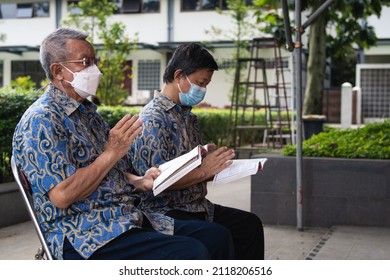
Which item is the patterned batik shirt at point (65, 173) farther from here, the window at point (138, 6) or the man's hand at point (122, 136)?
the window at point (138, 6)

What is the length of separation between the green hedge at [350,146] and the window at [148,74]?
73.2 ft

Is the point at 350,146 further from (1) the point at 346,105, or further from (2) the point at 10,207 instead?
(1) the point at 346,105

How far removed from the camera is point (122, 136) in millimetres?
→ 3012

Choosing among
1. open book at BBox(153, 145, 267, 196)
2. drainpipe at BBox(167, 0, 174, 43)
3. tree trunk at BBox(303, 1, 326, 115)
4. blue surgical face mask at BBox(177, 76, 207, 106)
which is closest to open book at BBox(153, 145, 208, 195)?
open book at BBox(153, 145, 267, 196)

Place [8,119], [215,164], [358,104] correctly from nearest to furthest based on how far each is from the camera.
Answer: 1. [215,164]
2. [8,119]
3. [358,104]

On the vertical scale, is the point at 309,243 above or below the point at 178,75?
below

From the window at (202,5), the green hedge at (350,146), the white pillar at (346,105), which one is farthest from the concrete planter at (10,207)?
the window at (202,5)

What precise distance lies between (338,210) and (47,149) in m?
4.34

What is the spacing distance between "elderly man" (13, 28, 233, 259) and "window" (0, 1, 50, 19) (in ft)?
93.6

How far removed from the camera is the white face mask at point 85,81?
3139mm

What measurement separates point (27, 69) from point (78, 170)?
29588 mm

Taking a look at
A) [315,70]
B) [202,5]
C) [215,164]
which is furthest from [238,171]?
[202,5]

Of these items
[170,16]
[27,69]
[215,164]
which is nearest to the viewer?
[215,164]

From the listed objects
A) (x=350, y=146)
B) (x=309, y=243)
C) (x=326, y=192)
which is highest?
(x=350, y=146)
